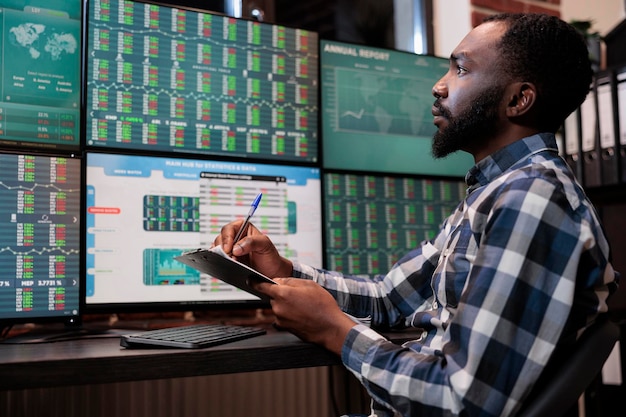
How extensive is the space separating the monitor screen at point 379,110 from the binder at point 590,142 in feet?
1.12

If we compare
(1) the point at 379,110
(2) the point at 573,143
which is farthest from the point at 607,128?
(1) the point at 379,110

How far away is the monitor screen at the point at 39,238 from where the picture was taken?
1.36 metres

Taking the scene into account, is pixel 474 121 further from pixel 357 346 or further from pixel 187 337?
pixel 187 337

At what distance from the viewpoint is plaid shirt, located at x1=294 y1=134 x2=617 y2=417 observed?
0.82 meters

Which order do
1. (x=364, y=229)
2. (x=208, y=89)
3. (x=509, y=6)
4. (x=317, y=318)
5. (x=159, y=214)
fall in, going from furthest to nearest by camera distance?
(x=509, y=6) < (x=364, y=229) < (x=208, y=89) < (x=159, y=214) < (x=317, y=318)

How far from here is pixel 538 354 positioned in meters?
0.82

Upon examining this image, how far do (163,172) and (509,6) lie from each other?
154 cm

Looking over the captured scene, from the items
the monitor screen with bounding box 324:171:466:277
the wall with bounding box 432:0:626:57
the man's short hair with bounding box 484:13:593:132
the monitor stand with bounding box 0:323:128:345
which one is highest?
the wall with bounding box 432:0:626:57

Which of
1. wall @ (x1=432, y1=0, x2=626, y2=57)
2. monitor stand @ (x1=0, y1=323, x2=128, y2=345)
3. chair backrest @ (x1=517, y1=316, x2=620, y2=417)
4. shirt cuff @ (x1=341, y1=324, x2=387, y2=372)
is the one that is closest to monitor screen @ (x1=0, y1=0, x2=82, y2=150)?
monitor stand @ (x1=0, y1=323, x2=128, y2=345)

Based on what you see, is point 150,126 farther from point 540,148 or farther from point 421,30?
point 421,30

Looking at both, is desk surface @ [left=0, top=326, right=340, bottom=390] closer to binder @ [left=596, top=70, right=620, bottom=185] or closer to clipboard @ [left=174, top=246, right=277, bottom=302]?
clipboard @ [left=174, top=246, right=277, bottom=302]

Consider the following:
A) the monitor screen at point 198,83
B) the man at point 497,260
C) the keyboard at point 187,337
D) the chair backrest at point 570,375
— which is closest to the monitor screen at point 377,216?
the monitor screen at point 198,83

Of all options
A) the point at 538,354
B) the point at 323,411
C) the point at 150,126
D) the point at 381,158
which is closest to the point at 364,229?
the point at 381,158

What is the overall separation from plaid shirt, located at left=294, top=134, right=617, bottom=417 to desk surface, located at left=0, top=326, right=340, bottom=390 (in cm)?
15
